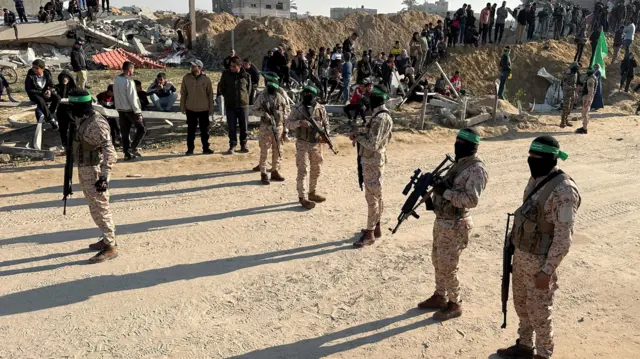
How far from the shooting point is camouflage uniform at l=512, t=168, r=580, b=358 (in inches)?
136

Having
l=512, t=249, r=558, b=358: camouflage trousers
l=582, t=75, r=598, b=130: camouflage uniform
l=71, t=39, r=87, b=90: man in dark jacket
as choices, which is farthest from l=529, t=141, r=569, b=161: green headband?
l=71, t=39, r=87, b=90: man in dark jacket

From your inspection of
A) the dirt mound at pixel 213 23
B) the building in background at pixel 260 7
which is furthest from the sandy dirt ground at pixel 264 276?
the building in background at pixel 260 7

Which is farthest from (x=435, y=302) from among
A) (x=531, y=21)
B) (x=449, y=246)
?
(x=531, y=21)

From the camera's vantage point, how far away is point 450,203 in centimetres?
426

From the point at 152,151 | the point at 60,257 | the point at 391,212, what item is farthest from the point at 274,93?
the point at 60,257

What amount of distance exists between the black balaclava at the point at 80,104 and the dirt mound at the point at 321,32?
20328 millimetres

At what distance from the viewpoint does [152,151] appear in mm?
9945

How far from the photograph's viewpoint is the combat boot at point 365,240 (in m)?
6.07

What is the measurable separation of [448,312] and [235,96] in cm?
622

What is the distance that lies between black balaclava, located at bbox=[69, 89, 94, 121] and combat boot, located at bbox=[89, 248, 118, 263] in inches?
57.3

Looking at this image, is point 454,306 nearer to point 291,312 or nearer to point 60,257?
point 291,312

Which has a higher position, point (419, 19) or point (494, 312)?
point (419, 19)

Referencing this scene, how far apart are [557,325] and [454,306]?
986mm

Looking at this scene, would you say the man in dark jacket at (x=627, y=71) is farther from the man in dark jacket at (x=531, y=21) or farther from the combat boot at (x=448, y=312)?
the combat boot at (x=448, y=312)
